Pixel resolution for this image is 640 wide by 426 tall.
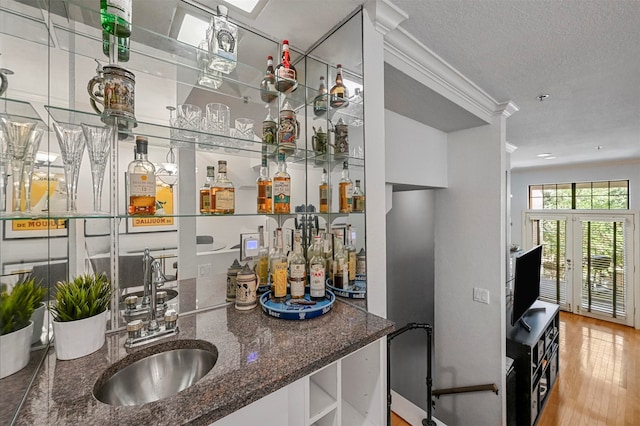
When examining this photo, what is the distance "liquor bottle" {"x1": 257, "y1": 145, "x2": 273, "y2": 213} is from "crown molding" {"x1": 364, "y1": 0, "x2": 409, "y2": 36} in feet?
2.35

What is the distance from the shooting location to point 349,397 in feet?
3.65

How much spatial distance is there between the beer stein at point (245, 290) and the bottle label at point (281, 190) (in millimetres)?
342

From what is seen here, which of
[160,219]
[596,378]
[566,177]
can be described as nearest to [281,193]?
[160,219]

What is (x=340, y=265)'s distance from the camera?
1278 mm

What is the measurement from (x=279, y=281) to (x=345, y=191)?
1.68 ft

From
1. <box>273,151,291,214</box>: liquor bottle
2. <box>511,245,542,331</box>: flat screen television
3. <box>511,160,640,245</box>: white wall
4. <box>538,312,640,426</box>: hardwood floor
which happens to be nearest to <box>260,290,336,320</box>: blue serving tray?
<box>273,151,291,214</box>: liquor bottle

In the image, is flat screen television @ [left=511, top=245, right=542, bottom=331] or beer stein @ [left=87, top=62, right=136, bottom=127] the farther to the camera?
flat screen television @ [left=511, top=245, right=542, bottom=331]

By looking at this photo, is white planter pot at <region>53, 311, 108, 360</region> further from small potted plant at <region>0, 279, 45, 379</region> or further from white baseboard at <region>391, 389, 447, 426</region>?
white baseboard at <region>391, 389, 447, 426</region>

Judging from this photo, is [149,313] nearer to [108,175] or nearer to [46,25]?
[108,175]

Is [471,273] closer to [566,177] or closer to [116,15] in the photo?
[116,15]

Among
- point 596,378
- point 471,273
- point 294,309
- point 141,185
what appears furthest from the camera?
point 596,378

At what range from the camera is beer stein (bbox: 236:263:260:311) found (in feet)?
3.65

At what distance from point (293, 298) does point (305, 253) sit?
12.8 inches

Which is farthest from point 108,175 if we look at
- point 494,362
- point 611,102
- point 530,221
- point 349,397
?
point 530,221
